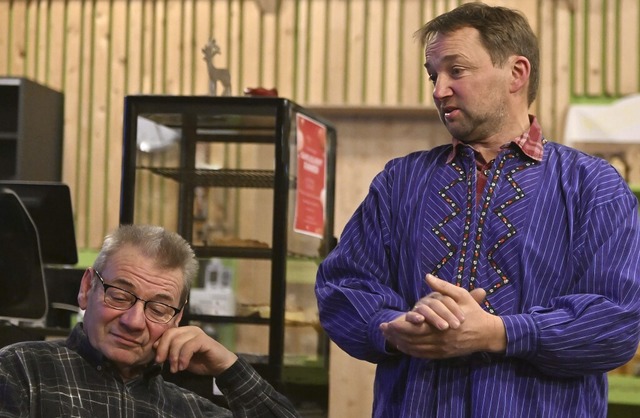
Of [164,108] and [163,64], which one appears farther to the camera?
[163,64]

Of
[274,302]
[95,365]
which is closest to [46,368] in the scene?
[95,365]

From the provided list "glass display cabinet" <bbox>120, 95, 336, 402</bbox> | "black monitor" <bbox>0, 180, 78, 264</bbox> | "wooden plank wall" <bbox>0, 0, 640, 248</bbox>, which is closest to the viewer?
"black monitor" <bbox>0, 180, 78, 264</bbox>

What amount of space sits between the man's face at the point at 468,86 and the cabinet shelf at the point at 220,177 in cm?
216

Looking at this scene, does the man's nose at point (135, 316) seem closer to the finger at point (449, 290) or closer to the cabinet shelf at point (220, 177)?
the finger at point (449, 290)

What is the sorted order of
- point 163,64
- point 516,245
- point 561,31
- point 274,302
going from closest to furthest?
point 516,245
point 274,302
point 561,31
point 163,64

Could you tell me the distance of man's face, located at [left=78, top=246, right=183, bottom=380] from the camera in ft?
7.02

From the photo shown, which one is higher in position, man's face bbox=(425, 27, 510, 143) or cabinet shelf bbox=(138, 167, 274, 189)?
man's face bbox=(425, 27, 510, 143)

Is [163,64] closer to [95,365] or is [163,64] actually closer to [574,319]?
[95,365]

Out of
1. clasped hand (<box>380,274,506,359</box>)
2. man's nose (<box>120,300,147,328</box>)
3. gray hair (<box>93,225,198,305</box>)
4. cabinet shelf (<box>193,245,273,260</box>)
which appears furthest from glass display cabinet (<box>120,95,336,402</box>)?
clasped hand (<box>380,274,506,359</box>)

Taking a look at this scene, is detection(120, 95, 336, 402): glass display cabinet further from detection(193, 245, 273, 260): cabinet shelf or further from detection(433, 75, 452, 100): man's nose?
detection(433, 75, 452, 100): man's nose

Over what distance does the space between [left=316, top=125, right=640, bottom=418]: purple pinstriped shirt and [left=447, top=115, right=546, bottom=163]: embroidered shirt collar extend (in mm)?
13

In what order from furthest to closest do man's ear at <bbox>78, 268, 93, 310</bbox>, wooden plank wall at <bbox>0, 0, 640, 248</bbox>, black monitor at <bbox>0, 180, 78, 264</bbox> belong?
wooden plank wall at <bbox>0, 0, 640, 248</bbox> → black monitor at <bbox>0, 180, 78, 264</bbox> → man's ear at <bbox>78, 268, 93, 310</bbox>

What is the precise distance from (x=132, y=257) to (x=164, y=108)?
6.56 feet

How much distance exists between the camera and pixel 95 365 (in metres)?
2.16
